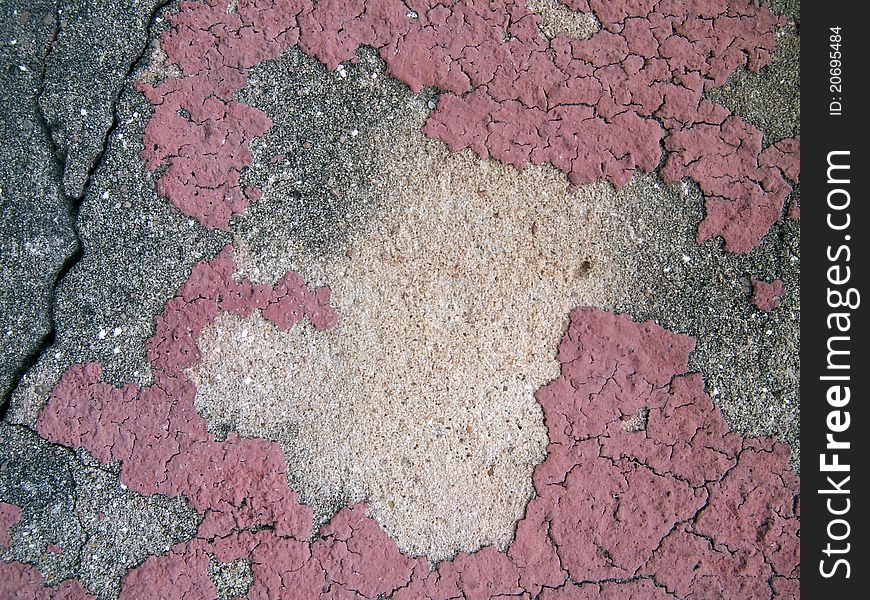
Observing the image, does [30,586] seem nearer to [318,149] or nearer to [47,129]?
[47,129]

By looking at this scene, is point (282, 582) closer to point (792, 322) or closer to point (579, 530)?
point (579, 530)

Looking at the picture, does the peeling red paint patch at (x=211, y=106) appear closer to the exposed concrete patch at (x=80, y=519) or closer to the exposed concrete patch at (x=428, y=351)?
the exposed concrete patch at (x=428, y=351)

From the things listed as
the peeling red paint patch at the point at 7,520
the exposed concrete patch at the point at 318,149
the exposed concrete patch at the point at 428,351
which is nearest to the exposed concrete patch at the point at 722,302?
the exposed concrete patch at the point at 428,351

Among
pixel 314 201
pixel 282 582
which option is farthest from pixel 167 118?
pixel 282 582

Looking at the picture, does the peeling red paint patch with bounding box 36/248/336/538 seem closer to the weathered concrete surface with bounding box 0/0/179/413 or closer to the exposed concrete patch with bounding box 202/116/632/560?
the exposed concrete patch with bounding box 202/116/632/560

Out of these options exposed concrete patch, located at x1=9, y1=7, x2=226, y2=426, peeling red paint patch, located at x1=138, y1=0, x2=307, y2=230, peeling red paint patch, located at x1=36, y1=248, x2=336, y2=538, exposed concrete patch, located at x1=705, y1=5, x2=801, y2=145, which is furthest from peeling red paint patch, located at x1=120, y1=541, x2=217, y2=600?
exposed concrete patch, located at x1=705, y1=5, x2=801, y2=145
